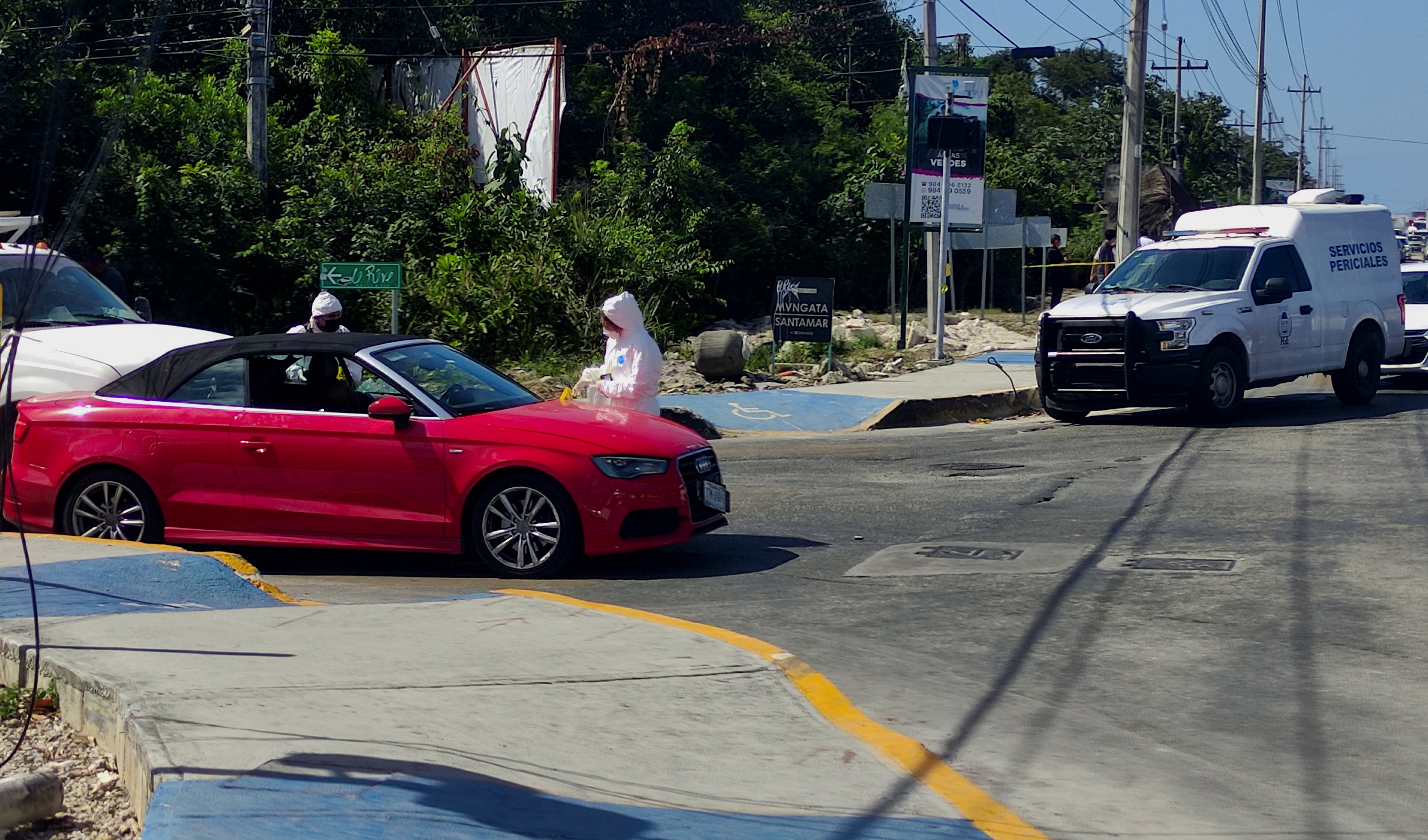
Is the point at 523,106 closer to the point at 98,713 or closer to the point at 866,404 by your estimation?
the point at 866,404

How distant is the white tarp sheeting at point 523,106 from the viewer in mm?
30188

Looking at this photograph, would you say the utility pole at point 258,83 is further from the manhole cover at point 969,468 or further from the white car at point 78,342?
the manhole cover at point 969,468

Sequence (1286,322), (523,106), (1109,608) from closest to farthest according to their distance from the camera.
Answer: (1109,608) → (1286,322) → (523,106)

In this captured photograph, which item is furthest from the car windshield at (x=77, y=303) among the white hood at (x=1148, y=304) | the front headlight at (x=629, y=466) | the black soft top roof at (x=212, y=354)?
the white hood at (x=1148, y=304)

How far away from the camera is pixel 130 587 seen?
7.31 metres

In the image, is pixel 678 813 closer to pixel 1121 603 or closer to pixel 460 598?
pixel 460 598

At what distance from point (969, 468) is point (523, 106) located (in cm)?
1963

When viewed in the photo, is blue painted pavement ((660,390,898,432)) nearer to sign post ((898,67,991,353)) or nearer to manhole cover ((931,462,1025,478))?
manhole cover ((931,462,1025,478))

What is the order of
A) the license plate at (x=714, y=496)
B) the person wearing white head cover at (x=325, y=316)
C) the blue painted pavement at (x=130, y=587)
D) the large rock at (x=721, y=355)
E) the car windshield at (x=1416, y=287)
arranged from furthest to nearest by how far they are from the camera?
the car windshield at (x=1416, y=287)
the large rock at (x=721, y=355)
the person wearing white head cover at (x=325, y=316)
the license plate at (x=714, y=496)
the blue painted pavement at (x=130, y=587)

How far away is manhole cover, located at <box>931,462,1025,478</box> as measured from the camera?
13.1 m

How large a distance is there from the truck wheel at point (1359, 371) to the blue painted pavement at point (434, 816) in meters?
14.7

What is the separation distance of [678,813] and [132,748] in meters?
1.82

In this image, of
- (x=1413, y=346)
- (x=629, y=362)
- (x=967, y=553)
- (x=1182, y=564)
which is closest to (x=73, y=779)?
(x=967, y=553)

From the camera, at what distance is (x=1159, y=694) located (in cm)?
605
